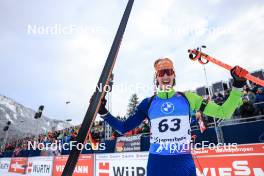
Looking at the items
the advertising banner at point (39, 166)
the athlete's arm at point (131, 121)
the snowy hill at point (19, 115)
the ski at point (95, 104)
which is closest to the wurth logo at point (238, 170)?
the athlete's arm at point (131, 121)

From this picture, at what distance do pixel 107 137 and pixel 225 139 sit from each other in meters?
5.09

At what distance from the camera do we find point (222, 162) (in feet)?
18.5

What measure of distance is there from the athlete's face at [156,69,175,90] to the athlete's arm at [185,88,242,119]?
235 mm

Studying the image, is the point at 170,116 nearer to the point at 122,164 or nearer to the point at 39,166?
the point at 122,164

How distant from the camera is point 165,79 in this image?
2957mm

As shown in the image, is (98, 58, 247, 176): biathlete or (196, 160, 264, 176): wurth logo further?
(196, 160, 264, 176): wurth logo

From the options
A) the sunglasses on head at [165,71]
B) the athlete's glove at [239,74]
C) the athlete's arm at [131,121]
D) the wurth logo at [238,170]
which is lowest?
the wurth logo at [238,170]

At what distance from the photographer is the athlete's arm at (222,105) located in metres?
2.60

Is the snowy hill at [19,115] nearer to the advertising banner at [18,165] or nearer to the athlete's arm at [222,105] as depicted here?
the advertising banner at [18,165]

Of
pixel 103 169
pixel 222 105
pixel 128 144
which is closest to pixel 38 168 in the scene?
pixel 103 169

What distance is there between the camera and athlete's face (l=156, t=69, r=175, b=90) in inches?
116

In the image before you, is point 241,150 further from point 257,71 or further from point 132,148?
point 257,71

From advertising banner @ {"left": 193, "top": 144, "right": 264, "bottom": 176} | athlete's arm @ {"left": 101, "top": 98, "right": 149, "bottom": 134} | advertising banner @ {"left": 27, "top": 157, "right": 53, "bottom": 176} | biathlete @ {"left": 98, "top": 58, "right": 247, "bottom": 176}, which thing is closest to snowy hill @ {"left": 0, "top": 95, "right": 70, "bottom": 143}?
advertising banner @ {"left": 27, "top": 157, "right": 53, "bottom": 176}

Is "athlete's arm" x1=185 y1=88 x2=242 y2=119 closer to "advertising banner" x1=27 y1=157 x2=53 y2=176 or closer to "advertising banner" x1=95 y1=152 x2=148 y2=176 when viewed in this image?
"advertising banner" x1=95 y1=152 x2=148 y2=176
